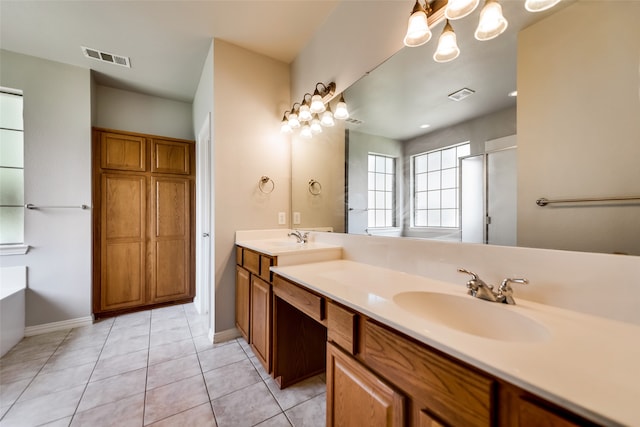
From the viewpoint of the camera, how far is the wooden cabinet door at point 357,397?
0.76 m

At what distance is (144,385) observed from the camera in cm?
158

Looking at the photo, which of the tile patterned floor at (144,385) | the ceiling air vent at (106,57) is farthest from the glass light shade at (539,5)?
the ceiling air vent at (106,57)

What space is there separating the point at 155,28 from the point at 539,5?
2604 millimetres

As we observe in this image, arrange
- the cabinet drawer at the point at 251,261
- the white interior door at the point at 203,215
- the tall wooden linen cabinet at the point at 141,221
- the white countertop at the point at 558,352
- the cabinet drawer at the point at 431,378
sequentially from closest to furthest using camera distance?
the white countertop at the point at 558,352 < the cabinet drawer at the point at 431,378 < the cabinet drawer at the point at 251,261 < the white interior door at the point at 203,215 < the tall wooden linen cabinet at the point at 141,221

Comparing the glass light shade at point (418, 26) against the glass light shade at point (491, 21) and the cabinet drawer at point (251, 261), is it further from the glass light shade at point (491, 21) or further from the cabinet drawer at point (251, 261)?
the cabinet drawer at point (251, 261)

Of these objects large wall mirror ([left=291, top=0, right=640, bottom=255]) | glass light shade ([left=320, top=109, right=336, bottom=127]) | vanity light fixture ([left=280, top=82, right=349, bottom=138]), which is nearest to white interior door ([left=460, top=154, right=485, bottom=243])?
large wall mirror ([left=291, top=0, right=640, bottom=255])

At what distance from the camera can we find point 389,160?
1489mm

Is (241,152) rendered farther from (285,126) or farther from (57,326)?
(57,326)

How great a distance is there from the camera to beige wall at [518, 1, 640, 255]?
75 centimetres

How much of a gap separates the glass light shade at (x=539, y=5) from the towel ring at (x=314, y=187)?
1.59m

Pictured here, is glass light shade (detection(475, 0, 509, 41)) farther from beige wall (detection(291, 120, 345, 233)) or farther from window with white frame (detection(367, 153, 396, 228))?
beige wall (detection(291, 120, 345, 233))

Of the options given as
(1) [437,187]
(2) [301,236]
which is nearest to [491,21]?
(1) [437,187]

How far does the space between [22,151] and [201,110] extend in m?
1.71

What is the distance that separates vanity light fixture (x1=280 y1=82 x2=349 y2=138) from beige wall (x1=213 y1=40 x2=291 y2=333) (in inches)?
9.6
